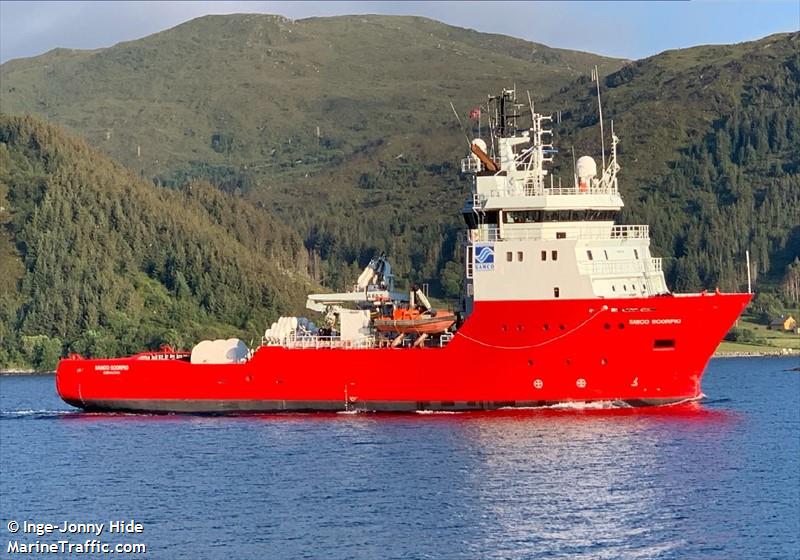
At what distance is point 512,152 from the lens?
52281mm

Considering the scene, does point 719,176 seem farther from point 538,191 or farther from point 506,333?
point 506,333

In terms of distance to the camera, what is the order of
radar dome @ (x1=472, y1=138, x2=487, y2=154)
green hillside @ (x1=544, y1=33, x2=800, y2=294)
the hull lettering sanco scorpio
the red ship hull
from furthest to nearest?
green hillside @ (x1=544, y1=33, x2=800, y2=294), radar dome @ (x1=472, y1=138, x2=487, y2=154), the hull lettering sanco scorpio, the red ship hull

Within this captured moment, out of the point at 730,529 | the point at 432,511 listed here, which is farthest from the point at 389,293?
the point at 730,529

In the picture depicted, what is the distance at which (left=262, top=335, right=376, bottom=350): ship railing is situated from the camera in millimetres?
51625

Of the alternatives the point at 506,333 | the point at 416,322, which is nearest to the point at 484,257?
the point at 506,333

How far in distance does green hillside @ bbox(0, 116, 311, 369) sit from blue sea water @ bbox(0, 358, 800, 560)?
6411 centimetres

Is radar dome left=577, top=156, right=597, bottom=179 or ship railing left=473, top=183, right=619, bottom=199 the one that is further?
radar dome left=577, top=156, right=597, bottom=179

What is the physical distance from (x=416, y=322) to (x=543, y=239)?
17.3 feet

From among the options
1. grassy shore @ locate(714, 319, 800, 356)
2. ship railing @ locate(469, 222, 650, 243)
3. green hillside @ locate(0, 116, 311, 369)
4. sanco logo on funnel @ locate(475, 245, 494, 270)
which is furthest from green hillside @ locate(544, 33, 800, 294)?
sanco logo on funnel @ locate(475, 245, 494, 270)

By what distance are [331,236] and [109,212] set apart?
41.6m

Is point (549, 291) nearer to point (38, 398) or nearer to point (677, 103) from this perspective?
point (38, 398)

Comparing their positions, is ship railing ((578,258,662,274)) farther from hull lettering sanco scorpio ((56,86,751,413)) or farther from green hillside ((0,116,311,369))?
green hillside ((0,116,311,369))

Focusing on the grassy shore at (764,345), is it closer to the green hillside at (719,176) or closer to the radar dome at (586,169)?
the green hillside at (719,176)

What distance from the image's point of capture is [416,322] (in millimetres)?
50438
